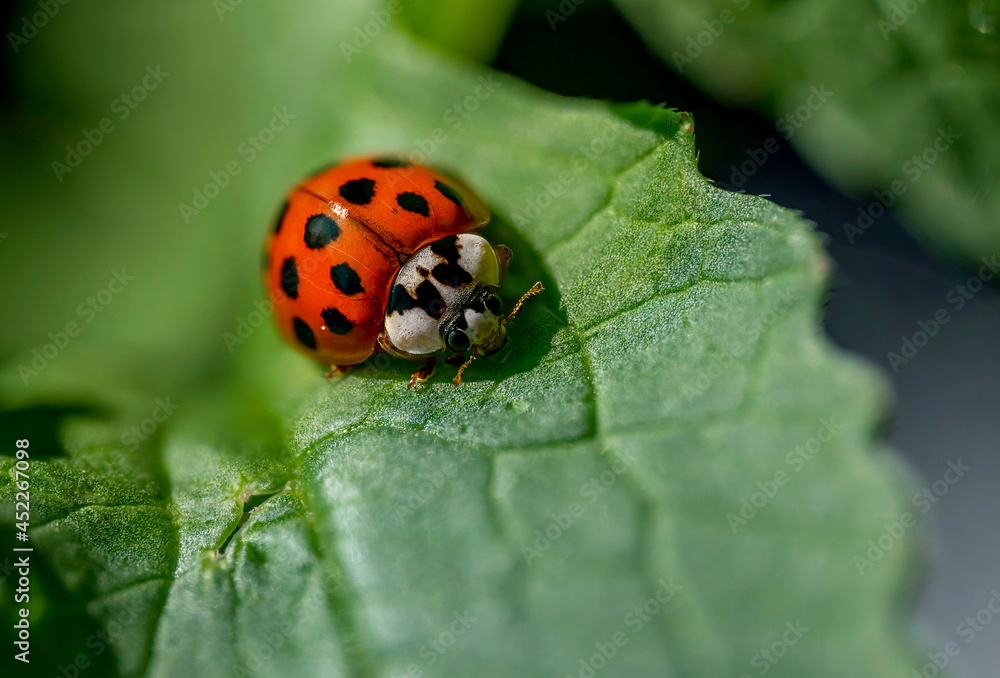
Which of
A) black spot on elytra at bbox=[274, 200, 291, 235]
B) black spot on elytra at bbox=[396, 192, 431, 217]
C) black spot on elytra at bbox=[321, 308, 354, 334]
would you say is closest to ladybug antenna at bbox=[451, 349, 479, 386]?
black spot on elytra at bbox=[321, 308, 354, 334]

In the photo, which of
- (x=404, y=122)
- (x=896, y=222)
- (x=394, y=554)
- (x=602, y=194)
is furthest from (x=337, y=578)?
(x=896, y=222)

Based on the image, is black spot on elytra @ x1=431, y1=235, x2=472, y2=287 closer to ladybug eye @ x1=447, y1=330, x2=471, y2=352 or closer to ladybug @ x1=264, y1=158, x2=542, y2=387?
ladybug @ x1=264, y1=158, x2=542, y2=387

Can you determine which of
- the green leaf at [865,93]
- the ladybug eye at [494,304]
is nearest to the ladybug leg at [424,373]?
the ladybug eye at [494,304]

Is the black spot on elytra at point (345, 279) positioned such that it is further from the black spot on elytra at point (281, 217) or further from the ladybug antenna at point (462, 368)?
the ladybug antenna at point (462, 368)

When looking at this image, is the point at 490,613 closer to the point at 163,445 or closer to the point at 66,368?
the point at 163,445

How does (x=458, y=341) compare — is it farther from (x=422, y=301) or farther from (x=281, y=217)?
(x=281, y=217)

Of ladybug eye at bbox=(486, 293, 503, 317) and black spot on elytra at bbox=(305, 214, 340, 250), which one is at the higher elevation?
ladybug eye at bbox=(486, 293, 503, 317)

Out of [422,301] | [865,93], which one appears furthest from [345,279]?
[865,93]
